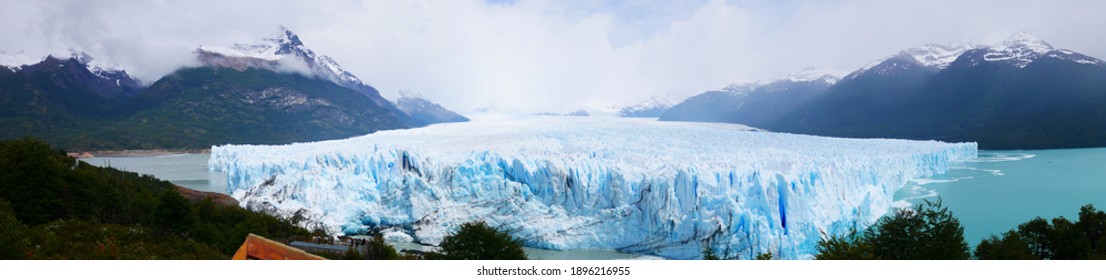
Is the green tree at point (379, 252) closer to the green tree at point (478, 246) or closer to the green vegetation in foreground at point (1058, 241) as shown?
the green tree at point (478, 246)

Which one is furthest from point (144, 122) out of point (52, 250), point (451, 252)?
point (451, 252)

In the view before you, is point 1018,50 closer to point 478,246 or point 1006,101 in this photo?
point 1006,101

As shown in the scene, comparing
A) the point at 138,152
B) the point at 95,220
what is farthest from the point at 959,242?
the point at 138,152

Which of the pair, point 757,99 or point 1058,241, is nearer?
point 1058,241

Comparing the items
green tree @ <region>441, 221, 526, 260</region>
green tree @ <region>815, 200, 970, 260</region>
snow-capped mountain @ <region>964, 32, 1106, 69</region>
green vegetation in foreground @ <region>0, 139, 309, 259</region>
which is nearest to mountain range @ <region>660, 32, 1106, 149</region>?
snow-capped mountain @ <region>964, 32, 1106, 69</region>

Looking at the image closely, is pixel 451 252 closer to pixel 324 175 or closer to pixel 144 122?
pixel 324 175

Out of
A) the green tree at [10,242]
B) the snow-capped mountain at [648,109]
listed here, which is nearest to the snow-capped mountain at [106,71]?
the green tree at [10,242]

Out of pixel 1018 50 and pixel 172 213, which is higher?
pixel 1018 50
